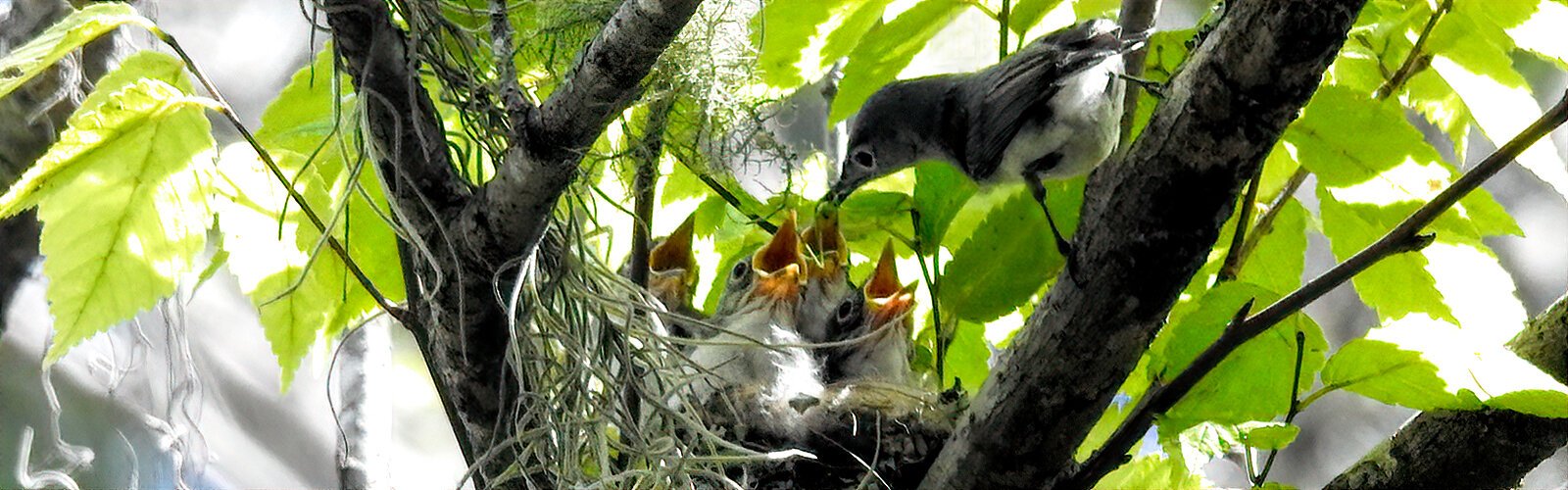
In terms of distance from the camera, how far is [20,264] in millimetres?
1851

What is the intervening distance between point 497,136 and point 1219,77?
50cm

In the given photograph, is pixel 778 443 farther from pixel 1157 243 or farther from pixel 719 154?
pixel 1157 243

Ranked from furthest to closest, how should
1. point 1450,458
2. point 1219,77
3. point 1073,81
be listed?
point 1073,81
point 1450,458
point 1219,77

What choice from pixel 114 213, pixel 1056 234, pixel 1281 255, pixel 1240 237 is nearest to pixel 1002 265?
pixel 1056 234

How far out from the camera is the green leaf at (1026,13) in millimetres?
1223

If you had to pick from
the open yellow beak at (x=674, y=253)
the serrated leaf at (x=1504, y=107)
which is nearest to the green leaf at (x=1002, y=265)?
the serrated leaf at (x=1504, y=107)

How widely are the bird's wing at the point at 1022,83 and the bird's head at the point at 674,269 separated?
1.17 feet

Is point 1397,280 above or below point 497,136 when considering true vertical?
below

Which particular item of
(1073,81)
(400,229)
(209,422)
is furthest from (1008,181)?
(209,422)

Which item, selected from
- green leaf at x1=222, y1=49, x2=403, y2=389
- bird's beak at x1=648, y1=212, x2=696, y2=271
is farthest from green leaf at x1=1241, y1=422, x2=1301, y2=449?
bird's beak at x1=648, y1=212, x2=696, y2=271

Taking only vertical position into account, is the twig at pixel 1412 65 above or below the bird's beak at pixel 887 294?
below

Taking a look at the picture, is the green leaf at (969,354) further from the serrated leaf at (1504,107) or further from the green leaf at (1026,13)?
the serrated leaf at (1504,107)

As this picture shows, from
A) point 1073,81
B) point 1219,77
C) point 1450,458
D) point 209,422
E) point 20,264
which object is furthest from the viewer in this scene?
point 209,422

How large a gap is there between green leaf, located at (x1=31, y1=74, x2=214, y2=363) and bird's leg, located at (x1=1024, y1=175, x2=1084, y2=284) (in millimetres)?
553
